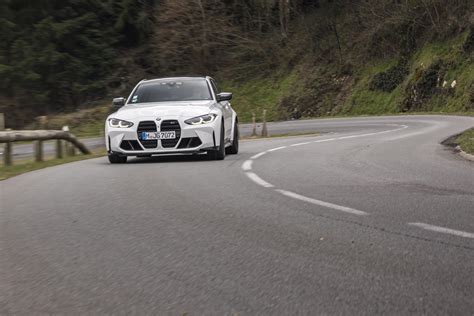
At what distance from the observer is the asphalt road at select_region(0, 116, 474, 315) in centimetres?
427

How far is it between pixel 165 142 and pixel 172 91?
6.00 ft

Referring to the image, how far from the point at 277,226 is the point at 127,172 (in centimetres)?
622

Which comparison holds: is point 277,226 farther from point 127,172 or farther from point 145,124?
point 145,124

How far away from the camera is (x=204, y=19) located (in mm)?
56594

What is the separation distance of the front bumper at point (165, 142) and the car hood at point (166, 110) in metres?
0.14

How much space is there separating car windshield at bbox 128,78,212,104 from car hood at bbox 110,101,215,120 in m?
0.62

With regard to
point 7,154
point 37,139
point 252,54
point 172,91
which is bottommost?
point 7,154

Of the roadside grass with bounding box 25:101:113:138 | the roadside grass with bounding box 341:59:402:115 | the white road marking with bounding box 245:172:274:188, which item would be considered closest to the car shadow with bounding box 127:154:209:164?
the white road marking with bounding box 245:172:274:188

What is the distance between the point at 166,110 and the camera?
14.3 m

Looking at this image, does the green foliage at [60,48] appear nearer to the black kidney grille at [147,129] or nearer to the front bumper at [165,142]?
the front bumper at [165,142]

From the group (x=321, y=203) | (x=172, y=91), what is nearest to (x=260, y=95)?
(x=172, y=91)

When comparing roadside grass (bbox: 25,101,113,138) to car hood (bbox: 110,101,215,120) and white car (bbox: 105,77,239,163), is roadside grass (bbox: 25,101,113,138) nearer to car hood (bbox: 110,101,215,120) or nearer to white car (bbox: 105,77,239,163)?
car hood (bbox: 110,101,215,120)

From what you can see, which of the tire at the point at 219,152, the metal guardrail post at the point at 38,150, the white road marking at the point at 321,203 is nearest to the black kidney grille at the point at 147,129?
the tire at the point at 219,152

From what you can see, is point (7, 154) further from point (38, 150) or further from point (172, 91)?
point (172, 91)
